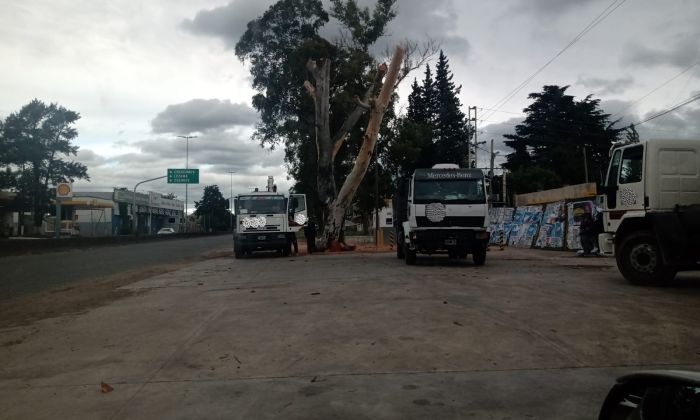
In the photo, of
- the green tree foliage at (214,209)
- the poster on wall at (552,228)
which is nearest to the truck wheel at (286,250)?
the poster on wall at (552,228)

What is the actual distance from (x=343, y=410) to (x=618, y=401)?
227 cm

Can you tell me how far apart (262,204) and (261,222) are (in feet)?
2.64

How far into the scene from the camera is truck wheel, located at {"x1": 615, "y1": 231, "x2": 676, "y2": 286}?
33.7 ft

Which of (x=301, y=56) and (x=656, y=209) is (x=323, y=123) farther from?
(x=656, y=209)

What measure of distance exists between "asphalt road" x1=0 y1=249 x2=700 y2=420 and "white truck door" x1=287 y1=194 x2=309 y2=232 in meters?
13.4

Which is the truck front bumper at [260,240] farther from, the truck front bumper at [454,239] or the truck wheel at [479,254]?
the truck wheel at [479,254]

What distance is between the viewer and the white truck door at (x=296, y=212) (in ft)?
76.9

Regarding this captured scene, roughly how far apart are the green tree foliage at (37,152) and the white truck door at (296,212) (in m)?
47.0

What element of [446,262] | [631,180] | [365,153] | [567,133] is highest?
[567,133]

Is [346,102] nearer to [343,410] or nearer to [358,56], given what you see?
[358,56]

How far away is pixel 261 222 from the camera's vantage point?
22.4 meters

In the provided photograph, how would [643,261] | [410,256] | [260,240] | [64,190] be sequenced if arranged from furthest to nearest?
[64,190]
[260,240]
[410,256]
[643,261]

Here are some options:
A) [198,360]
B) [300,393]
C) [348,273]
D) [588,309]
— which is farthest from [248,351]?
[348,273]

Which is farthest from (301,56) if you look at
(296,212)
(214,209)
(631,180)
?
(214,209)
